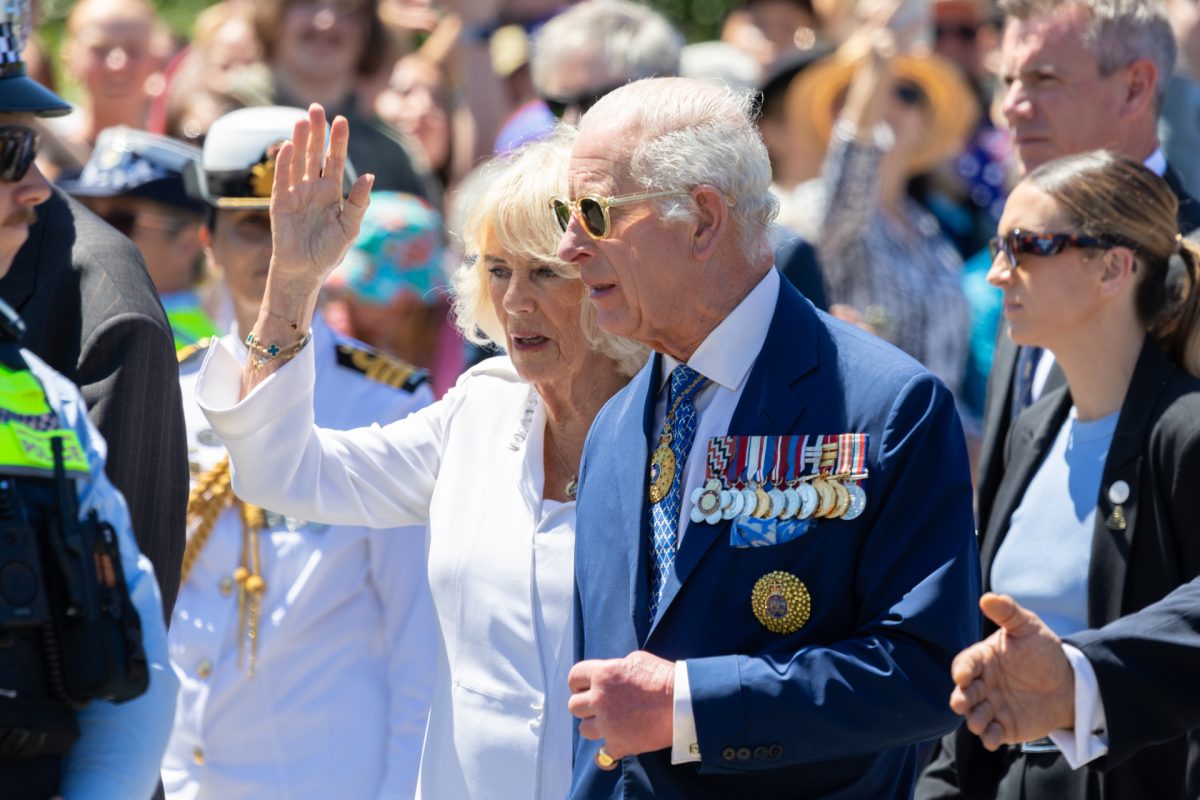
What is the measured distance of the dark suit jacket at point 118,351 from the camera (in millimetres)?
3758

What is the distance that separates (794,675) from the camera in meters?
3.15

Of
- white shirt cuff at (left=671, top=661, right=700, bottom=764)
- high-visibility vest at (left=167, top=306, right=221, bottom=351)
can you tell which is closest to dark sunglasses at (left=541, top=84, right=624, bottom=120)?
high-visibility vest at (left=167, top=306, right=221, bottom=351)

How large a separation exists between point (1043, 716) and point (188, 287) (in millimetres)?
3916

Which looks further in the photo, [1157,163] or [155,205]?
[155,205]

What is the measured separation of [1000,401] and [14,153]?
2.72 meters

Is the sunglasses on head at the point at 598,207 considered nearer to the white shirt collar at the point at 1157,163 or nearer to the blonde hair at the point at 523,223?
the blonde hair at the point at 523,223

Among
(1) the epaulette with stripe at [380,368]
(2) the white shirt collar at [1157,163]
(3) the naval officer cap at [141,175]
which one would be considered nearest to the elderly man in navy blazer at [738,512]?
(1) the epaulette with stripe at [380,368]

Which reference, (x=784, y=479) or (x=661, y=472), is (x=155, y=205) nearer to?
(x=661, y=472)

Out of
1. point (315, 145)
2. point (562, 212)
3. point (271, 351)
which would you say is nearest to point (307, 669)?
point (271, 351)

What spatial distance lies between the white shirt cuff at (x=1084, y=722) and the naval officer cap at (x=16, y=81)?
84.8 inches

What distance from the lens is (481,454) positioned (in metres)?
4.10

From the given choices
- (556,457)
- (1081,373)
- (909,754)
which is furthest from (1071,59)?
(909,754)

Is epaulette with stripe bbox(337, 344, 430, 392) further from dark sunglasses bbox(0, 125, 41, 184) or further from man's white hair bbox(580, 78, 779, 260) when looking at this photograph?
dark sunglasses bbox(0, 125, 41, 184)

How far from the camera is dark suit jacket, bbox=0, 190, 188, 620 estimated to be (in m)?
3.76
